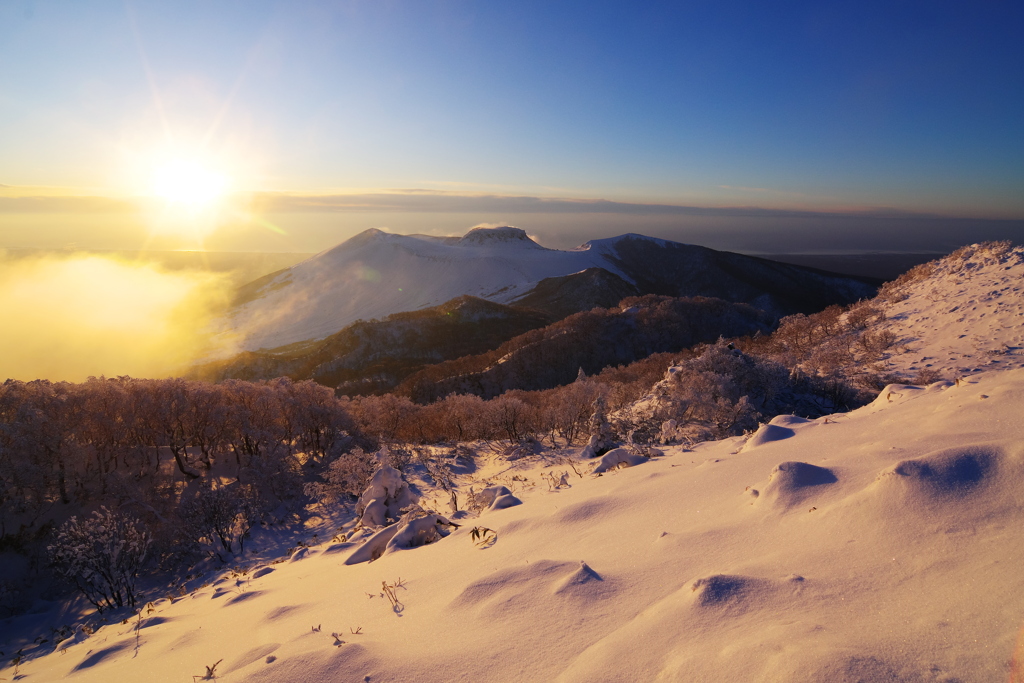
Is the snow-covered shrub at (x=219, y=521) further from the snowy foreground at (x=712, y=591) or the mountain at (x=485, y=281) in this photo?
the mountain at (x=485, y=281)

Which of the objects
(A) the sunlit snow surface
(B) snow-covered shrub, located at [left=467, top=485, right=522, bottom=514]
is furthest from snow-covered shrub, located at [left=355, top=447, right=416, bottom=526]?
(A) the sunlit snow surface

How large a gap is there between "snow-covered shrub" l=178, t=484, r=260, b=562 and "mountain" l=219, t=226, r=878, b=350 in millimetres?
101486

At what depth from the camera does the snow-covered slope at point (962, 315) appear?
1792 cm

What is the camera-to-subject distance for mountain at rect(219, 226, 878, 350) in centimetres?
12450

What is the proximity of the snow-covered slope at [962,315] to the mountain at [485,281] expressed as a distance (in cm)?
9004

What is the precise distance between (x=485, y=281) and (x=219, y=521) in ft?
447

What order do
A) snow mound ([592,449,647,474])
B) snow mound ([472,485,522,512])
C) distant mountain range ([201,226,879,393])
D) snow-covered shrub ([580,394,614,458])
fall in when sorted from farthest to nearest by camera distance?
1. distant mountain range ([201,226,879,393])
2. snow-covered shrub ([580,394,614,458])
3. snow mound ([592,449,647,474])
4. snow mound ([472,485,522,512])

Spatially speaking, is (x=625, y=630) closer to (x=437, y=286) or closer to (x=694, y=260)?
(x=437, y=286)

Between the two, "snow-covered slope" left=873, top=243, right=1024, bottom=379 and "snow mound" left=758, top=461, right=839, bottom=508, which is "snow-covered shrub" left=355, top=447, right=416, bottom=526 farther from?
"snow-covered slope" left=873, top=243, right=1024, bottom=379

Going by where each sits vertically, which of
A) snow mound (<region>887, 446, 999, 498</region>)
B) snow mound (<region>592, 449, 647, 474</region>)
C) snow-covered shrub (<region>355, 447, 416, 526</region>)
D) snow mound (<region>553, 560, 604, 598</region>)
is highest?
snow mound (<region>887, 446, 999, 498</region>)

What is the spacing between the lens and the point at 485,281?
5935 inches

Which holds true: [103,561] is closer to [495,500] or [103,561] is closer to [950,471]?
[495,500]

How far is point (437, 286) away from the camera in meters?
146

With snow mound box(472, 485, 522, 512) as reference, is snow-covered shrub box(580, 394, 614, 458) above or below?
below
